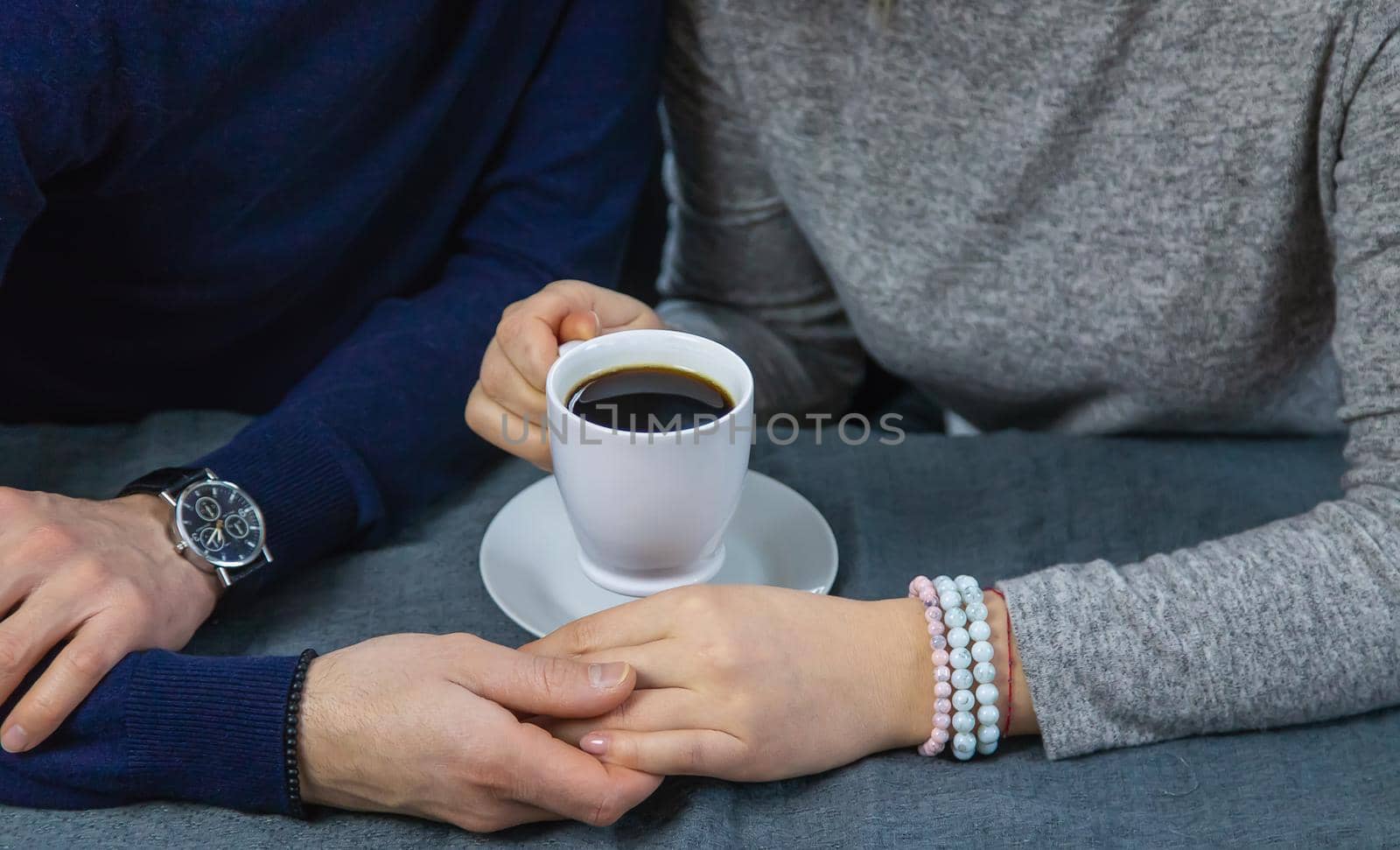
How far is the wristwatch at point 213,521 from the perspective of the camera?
31.7 inches

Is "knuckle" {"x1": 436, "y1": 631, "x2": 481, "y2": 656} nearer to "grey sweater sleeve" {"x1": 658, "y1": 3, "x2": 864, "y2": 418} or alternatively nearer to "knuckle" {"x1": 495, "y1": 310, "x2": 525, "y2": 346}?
"knuckle" {"x1": 495, "y1": 310, "x2": 525, "y2": 346}

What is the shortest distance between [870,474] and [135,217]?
61cm

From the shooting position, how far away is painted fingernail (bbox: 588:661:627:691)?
674 mm

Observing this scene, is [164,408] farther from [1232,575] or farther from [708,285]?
[1232,575]

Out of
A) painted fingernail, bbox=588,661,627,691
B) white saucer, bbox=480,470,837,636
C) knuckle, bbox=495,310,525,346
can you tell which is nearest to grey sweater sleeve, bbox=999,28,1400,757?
white saucer, bbox=480,470,837,636

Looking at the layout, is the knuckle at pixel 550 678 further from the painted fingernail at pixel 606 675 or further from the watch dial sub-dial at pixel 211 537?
the watch dial sub-dial at pixel 211 537

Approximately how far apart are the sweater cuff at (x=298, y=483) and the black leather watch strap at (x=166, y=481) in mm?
19

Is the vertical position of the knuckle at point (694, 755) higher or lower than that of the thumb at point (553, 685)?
lower

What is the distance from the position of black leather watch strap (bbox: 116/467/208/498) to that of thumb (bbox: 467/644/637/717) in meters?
0.29

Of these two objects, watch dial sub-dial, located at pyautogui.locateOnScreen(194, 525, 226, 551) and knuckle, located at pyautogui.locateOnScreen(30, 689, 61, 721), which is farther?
watch dial sub-dial, located at pyautogui.locateOnScreen(194, 525, 226, 551)

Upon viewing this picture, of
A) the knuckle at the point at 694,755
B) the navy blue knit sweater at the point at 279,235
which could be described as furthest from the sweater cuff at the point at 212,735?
the knuckle at the point at 694,755

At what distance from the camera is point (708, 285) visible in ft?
4.19

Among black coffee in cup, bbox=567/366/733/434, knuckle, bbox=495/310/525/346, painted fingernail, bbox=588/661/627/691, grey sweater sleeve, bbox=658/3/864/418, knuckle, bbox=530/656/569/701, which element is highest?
black coffee in cup, bbox=567/366/733/434

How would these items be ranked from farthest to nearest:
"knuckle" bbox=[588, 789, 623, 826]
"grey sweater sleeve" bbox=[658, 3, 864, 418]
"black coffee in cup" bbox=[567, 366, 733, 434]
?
"grey sweater sleeve" bbox=[658, 3, 864, 418]
"black coffee in cup" bbox=[567, 366, 733, 434]
"knuckle" bbox=[588, 789, 623, 826]
